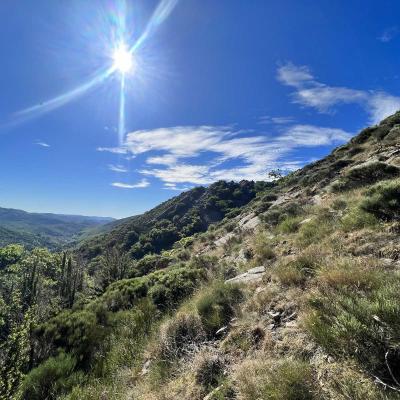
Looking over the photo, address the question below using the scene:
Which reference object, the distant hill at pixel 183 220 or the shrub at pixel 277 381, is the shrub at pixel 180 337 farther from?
the distant hill at pixel 183 220

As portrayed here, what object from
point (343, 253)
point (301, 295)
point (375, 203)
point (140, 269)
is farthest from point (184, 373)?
point (140, 269)

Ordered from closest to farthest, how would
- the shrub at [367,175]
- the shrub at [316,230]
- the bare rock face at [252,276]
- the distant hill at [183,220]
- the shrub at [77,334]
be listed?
the bare rock face at [252,276] < the shrub at [77,334] < the shrub at [316,230] < the shrub at [367,175] < the distant hill at [183,220]

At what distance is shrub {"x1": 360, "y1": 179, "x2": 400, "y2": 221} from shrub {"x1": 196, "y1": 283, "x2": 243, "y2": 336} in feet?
14.2

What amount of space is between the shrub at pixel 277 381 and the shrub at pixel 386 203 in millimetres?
5483

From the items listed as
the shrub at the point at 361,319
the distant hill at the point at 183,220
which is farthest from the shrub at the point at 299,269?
the distant hill at the point at 183,220

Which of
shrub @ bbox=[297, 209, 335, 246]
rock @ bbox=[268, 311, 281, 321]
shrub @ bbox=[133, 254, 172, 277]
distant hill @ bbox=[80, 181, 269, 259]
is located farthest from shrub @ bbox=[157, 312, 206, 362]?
distant hill @ bbox=[80, 181, 269, 259]

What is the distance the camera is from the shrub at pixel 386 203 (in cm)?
752

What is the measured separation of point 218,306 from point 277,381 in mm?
3000

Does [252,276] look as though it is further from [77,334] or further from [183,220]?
[183,220]

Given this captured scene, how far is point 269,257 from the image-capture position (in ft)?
29.0

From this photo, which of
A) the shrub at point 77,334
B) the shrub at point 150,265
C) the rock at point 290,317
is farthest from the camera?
the shrub at point 150,265

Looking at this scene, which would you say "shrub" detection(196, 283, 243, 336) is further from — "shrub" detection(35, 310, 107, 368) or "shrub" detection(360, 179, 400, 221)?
"shrub" detection(360, 179, 400, 221)

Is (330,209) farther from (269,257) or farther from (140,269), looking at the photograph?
(140,269)

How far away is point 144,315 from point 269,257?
4063 millimetres
